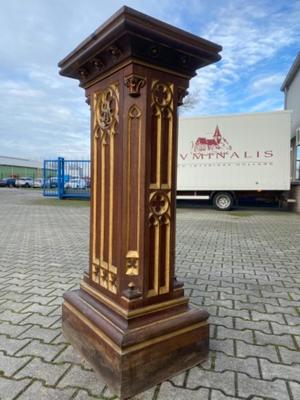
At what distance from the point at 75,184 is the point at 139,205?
16.6 meters

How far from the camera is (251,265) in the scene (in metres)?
4.79

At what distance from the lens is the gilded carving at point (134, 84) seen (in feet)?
6.15

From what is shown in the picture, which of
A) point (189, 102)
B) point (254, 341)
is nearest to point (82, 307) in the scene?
point (254, 341)

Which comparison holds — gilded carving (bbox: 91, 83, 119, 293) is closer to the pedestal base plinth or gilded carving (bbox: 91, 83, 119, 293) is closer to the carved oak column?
the carved oak column

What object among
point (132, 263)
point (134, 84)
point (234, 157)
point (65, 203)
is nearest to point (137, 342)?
point (132, 263)

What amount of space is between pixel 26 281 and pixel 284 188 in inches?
408

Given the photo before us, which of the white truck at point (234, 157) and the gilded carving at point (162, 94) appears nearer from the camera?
the gilded carving at point (162, 94)

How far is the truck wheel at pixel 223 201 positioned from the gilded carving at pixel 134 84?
11434 millimetres

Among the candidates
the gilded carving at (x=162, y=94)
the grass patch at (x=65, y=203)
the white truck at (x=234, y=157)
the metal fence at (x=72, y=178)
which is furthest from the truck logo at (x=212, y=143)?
the gilded carving at (x=162, y=94)

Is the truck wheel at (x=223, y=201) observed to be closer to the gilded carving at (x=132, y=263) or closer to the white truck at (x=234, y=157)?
the white truck at (x=234, y=157)

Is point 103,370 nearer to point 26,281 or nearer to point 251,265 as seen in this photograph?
point 26,281

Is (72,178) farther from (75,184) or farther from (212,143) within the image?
(212,143)

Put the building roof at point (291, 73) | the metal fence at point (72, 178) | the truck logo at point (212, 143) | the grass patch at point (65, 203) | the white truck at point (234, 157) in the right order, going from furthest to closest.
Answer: the metal fence at point (72, 178) < the grass patch at point (65, 203) < the building roof at point (291, 73) < the truck logo at point (212, 143) < the white truck at point (234, 157)

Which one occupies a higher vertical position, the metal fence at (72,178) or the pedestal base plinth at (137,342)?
the metal fence at (72,178)
